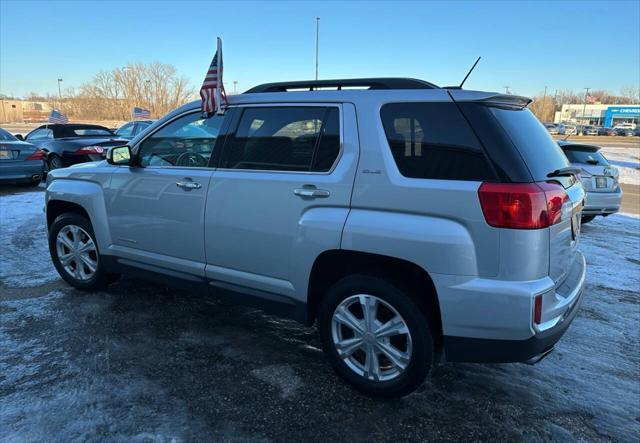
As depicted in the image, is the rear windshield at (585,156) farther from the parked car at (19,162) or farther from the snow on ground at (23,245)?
the parked car at (19,162)

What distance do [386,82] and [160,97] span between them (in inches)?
3408

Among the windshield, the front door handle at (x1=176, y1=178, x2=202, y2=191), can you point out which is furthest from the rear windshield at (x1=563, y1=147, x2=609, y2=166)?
the windshield

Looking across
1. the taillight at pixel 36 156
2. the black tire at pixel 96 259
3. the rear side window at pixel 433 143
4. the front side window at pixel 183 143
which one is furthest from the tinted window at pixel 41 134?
the rear side window at pixel 433 143

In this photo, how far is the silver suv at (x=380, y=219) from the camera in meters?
2.52

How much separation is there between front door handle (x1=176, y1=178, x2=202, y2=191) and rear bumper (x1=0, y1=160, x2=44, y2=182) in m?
8.76

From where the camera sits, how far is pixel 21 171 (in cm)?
1056

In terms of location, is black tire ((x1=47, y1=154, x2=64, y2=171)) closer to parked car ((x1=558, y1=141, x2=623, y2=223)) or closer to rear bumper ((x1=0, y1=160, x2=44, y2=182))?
rear bumper ((x1=0, y1=160, x2=44, y2=182))

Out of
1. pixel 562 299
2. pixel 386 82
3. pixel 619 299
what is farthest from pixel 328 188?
pixel 619 299

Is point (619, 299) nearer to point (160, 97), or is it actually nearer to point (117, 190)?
point (117, 190)

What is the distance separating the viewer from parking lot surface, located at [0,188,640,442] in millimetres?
2680

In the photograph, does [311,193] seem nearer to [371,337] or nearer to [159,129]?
[371,337]

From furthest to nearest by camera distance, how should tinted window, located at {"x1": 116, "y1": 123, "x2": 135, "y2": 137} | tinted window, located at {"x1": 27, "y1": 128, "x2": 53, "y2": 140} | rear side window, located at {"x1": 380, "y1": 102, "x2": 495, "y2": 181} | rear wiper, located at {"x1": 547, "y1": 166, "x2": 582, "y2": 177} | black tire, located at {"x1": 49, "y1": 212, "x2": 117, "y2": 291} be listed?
tinted window, located at {"x1": 116, "y1": 123, "x2": 135, "y2": 137} → tinted window, located at {"x1": 27, "y1": 128, "x2": 53, "y2": 140} → black tire, located at {"x1": 49, "y1": 212, "x2": 117, "y2": 291} → rear wiper, located at {"x1": 547, "y1": 166, "x2": 582, "y2": 177} → rear side window, located at {"x1": 380, "y1": 102, "x2": 495, "y2": 181}

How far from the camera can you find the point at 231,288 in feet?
11.6

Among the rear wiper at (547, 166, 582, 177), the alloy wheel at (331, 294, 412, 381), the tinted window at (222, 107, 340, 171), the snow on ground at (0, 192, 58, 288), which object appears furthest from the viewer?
the snow on ground at (0, 192, 58, 288)
